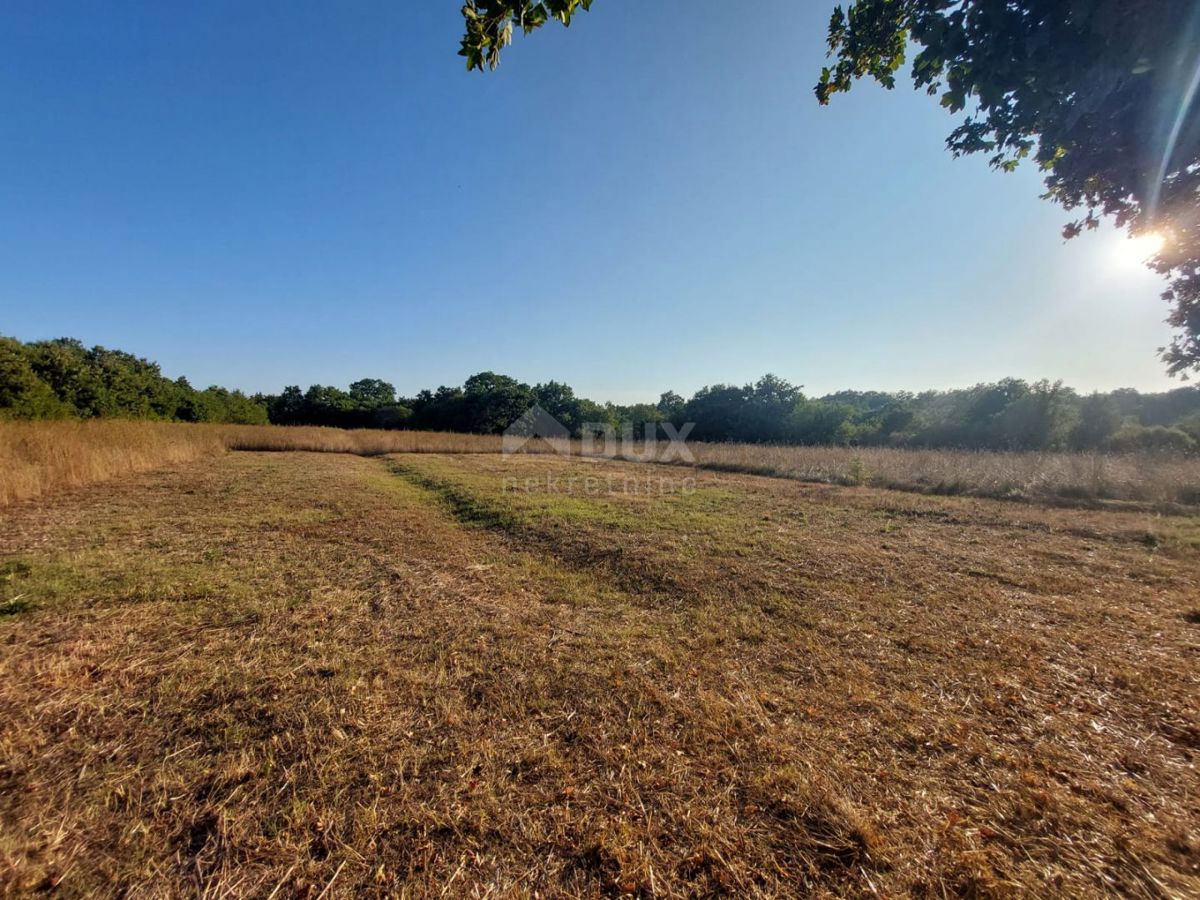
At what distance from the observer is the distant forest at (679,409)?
1697cm

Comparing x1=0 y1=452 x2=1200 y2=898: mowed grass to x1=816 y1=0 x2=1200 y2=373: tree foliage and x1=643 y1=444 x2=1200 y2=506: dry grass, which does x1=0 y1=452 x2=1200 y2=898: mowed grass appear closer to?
x1=816 y1=0 x2=1200 y2=373: tree foliage

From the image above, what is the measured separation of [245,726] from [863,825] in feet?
8.88

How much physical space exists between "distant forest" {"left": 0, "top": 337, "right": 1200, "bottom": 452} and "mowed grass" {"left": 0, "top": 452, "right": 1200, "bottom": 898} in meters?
15.4

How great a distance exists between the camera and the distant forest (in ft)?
55.7

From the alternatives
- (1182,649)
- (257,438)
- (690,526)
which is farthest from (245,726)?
(257,438)

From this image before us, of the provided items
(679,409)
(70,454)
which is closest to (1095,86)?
(70,454)

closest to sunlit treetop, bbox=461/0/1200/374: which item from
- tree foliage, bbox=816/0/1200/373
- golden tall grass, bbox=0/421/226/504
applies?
tree foliage, bbox=816/0/1200/373

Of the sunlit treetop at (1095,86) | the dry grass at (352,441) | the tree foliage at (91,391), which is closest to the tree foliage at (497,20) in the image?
the sunlit treetop at (1095,86)

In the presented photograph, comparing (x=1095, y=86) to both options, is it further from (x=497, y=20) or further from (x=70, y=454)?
(x=70, y=454)

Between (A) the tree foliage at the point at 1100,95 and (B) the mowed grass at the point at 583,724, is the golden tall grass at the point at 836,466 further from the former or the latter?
(A) the tree foliage at the point at 1100,95

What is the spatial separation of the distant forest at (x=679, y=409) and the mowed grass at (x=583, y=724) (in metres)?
15.4

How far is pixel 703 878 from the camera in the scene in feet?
4.52

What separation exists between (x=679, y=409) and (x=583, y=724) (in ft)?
123

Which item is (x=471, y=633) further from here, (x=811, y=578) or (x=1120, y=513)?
(x=1120, y=513)
